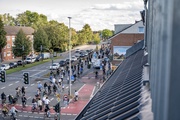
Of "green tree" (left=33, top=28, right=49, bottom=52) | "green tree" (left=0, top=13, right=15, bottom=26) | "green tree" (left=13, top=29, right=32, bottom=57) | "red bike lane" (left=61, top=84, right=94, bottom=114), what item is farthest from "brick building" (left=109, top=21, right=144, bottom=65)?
"green tree" (left=0, top=13, right=15, bottom=26)

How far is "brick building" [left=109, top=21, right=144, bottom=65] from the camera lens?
44806mm

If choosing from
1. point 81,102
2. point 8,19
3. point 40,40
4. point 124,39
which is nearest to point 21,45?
point 40,40

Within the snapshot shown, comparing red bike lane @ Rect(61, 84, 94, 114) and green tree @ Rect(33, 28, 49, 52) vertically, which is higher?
green tree @ Rect(33, 28, 49, 52)

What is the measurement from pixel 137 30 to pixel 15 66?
991 inches

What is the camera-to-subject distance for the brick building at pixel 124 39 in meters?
44.8

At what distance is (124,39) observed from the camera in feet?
149

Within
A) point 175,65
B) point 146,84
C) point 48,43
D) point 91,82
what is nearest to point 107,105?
point 146,84

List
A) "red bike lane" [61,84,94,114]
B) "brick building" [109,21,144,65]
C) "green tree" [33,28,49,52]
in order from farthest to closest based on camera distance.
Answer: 1. "green tree" [33,28,49,52]
2. "brick building" [109,21,144,65]
3. "red bike lane" [61,84,94,114]

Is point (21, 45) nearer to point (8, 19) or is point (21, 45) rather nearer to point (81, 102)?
point (81, 102)

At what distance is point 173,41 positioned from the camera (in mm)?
1111

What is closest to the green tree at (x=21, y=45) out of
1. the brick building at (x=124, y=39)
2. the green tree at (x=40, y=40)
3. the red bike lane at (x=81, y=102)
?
the green tree at (x=40, y=40)

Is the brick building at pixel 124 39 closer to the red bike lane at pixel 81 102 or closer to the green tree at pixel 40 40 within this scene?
the red bike lane at pixel 81 102

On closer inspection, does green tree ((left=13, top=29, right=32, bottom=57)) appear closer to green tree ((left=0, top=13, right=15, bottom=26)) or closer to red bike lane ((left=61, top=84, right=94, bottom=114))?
red bike lane ((left=61, top=84, right=94, bottom=114))

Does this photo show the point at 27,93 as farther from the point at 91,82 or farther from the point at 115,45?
the point at 115,45
